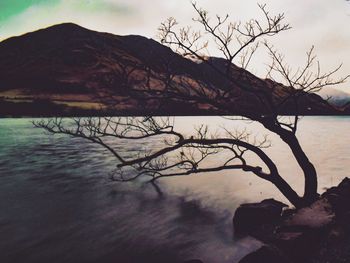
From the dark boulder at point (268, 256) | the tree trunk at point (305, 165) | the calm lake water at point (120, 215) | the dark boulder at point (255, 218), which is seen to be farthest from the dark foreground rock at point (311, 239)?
the calm lake water at point (120, 215)

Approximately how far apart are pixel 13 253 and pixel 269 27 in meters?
12.1

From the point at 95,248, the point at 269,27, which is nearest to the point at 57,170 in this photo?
the point at 95,248

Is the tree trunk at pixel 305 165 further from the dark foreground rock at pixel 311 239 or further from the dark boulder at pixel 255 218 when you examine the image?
the dark boulder at pixel 255 218

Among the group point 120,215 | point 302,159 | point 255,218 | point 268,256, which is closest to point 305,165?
point 302,159

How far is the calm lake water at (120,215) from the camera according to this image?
1226cm

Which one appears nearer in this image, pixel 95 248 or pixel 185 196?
pixel 95 248

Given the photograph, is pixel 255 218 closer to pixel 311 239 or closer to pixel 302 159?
pixel 302 159

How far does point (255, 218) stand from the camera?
568 inches

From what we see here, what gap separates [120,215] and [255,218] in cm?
642

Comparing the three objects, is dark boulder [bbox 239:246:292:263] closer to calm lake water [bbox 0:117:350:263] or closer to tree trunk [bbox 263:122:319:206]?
calm lake water [bbox 0:117:350:263]

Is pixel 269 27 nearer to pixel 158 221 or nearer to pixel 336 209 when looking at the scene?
pixel 336 209

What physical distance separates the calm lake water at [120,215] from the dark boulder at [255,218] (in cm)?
58

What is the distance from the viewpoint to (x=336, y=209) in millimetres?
12875

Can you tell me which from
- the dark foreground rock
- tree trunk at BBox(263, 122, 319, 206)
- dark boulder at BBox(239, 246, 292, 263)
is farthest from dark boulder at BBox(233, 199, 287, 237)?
dark boulder at BBox(239, 246, 292, 263)
